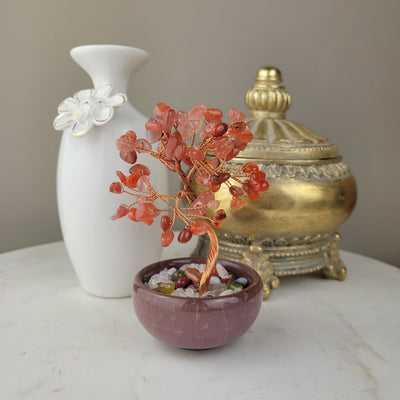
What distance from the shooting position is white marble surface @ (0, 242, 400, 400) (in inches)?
19.3

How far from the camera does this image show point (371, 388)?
50cm

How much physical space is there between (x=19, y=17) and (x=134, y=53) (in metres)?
0.54

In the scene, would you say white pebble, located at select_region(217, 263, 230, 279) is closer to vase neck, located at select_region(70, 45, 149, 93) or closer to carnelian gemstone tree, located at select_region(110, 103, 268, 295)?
carnelian gemstone tree, located at select_region(110, 103, 268, 295)

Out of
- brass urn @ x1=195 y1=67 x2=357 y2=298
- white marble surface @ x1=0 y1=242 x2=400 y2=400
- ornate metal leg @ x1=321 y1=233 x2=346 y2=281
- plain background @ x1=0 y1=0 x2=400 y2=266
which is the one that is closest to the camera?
white marble surface @ x1=0 y1=242 x2=400 y2=400

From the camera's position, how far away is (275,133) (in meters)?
0.77

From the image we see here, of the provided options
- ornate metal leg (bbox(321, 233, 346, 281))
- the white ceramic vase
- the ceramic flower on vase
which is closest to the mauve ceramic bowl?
the ceramic flower on vase

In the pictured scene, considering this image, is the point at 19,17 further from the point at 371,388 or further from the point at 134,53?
the point at 371,388

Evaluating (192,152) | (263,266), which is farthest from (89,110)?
(263,266)

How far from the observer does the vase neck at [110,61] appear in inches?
27.1

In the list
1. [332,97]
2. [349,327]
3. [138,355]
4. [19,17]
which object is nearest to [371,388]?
[349,327]

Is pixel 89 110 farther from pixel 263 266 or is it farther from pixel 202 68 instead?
pixel 202 68

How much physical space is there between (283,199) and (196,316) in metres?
0.27

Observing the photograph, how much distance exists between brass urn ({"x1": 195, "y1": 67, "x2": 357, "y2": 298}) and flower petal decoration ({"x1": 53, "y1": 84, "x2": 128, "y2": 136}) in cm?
20

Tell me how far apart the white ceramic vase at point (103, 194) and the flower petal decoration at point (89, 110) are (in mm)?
14
